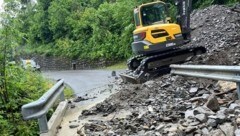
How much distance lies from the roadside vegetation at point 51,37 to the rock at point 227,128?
15.4ft

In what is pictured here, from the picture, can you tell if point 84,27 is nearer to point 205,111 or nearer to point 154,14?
point 154,14

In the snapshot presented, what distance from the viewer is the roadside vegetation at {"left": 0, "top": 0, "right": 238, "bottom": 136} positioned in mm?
8891

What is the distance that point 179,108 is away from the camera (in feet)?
22.7

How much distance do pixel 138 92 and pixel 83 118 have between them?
110 inches

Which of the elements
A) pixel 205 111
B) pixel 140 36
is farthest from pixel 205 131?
pixel 140 36

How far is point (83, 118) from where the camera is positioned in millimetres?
7609

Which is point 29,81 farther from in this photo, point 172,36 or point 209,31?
point 209,31

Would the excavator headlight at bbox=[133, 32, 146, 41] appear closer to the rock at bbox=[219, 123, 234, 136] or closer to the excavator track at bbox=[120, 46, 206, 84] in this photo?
the excavator track at bbox=[120, 46, 206, 84]

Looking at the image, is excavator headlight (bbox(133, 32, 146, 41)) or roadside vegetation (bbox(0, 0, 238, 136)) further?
excavator headlight (bbox(133, 32, 146, 41))

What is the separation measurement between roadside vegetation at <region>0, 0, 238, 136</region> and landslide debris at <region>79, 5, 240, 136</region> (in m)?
2.19

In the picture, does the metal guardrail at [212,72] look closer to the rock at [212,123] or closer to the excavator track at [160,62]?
the rock at [212,123]

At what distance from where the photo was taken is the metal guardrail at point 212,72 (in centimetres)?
612

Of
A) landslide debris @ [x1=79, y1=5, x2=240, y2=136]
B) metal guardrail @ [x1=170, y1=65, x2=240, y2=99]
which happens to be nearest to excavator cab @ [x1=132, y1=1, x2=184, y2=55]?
landslide debris @ [x1=79, y1=5, x2=240, y2=136]

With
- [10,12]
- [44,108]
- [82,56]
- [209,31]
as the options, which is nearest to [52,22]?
[82,56]
